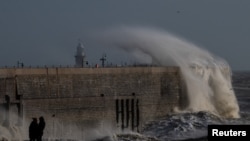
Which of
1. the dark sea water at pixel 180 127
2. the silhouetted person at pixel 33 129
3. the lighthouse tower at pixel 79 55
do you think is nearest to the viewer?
the silhouetted person at pixel 33 129

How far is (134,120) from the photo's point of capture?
91.0ft

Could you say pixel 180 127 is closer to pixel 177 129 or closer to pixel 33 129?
pixel 177 129

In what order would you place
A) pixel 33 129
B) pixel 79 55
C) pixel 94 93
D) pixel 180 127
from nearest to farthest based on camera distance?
pixel 33 129 → pixel 94 93 → pixel 180 127 → pixel 79 55

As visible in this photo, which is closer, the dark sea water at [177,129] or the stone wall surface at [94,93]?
the dark sea water at [177,129]

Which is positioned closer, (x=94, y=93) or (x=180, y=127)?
(x=94, y=93)

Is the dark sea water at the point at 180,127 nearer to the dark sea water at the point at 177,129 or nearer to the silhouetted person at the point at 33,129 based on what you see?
the dark sea water at the point at 177,129

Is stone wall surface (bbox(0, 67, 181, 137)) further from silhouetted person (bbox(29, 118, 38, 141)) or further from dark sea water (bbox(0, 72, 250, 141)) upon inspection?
silhouetted person (bbox(29, 118, 38, 141))

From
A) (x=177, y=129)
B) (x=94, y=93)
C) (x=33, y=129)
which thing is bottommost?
(x=177, y=129)

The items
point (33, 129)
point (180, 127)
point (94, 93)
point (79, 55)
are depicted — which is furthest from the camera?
point (79, 55)

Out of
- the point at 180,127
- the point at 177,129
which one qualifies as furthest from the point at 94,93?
the point at 180,127

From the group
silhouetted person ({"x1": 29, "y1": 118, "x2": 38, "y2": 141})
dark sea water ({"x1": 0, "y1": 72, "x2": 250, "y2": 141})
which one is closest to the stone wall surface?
dark sea water ({"x1": 0, "y1": 72, "x2": 250, "y2": 141})

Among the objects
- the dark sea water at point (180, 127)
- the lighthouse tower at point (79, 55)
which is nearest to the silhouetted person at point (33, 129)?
the dark sea water at point (180, 127)

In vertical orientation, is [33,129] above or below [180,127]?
above

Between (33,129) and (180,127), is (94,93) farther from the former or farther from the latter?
(33,129)
